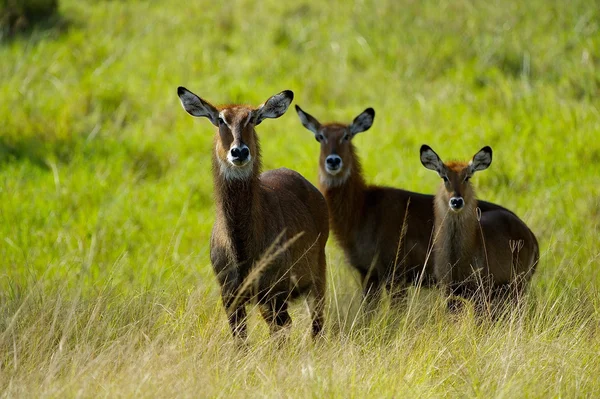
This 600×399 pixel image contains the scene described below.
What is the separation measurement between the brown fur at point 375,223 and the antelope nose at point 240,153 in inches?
68.8

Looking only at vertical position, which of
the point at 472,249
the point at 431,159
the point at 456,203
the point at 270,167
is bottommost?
the point at 472,249

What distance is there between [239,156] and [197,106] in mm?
648

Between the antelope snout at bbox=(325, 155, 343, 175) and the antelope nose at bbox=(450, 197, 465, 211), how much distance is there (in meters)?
1.39

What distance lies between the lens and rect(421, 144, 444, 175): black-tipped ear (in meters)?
6.39

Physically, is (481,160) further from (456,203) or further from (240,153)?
(240,153)

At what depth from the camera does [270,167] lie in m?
9.48

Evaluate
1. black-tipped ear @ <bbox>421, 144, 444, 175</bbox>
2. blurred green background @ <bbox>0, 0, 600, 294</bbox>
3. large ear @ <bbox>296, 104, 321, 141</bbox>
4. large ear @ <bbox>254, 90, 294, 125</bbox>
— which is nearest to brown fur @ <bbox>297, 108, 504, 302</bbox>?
large ear @ <bbox>296, 104, 321, 141</bbox>

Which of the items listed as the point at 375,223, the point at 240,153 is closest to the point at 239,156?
the point at 240,153

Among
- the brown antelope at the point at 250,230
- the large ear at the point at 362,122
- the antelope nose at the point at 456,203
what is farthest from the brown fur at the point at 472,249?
the large ear at the point at 362,122

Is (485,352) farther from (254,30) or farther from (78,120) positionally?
(254,30)

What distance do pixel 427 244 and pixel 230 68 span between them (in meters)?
5.44

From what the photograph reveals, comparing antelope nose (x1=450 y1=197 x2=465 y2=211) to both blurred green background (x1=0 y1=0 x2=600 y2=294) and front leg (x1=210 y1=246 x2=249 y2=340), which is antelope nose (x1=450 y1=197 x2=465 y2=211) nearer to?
blurred green background (x1=0 y1=0 x2=600 y2=294)

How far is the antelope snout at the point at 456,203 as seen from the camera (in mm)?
6094

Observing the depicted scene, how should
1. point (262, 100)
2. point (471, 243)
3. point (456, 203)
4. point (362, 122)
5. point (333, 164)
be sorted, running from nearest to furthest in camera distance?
1. point (456, 203)
2. point (471, 243)
3. point (333, 164)
4. point (362, 122)
5. point (262, 100)
